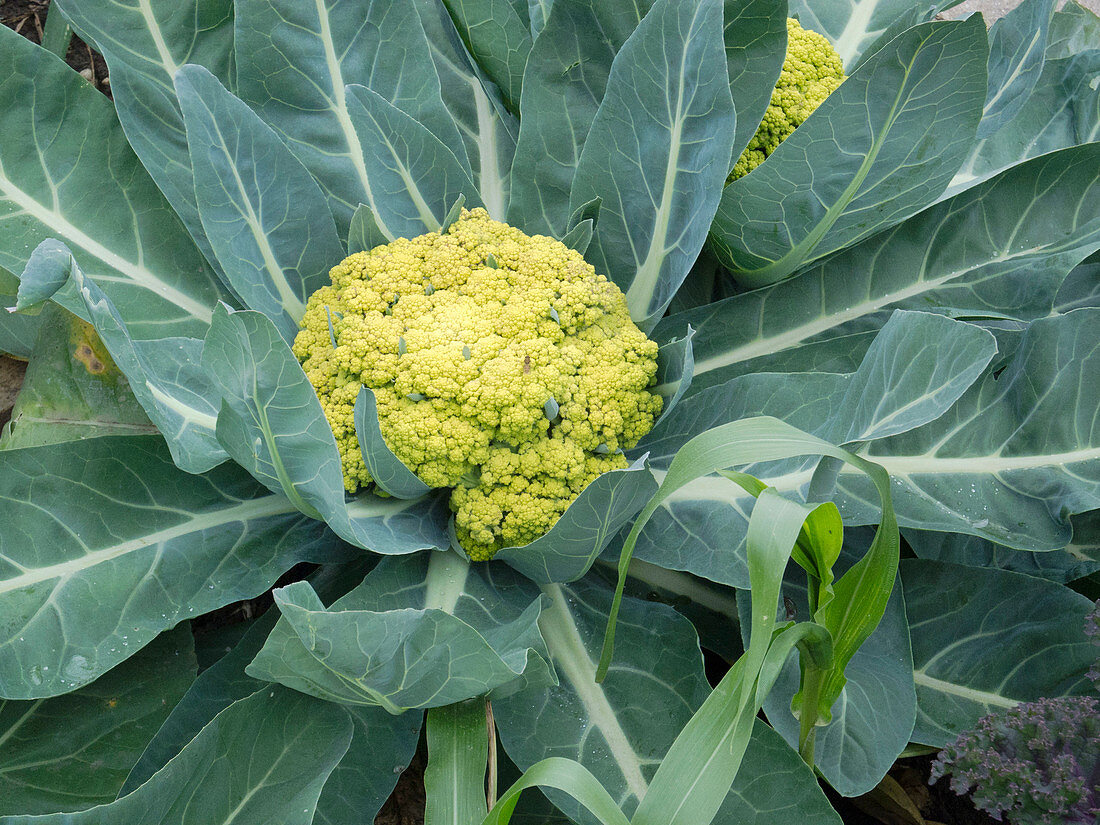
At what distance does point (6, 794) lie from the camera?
1.13m

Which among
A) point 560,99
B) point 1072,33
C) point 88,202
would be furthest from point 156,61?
point 1072,33

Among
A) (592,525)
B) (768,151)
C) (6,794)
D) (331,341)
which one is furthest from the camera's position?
(768,151)

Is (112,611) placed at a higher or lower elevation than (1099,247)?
lower

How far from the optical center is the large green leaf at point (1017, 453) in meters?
1.17

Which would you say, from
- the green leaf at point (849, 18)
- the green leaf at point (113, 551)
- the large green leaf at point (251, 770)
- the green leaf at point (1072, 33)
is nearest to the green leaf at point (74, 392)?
the green leaf at point (113, 551)

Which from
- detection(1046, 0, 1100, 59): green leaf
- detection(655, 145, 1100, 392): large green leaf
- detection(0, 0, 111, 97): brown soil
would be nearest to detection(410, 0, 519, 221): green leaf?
detection(655, 145, 1100, 392): large green leaf

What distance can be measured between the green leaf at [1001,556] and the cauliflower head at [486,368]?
527 mm

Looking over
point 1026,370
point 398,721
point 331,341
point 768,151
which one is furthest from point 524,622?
point 768,151

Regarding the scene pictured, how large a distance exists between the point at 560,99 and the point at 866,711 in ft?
3.42

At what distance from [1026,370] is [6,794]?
1555 millimetres

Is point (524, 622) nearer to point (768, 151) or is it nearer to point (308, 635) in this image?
point (308, 635)

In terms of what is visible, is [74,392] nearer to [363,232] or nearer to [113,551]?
[113,551]

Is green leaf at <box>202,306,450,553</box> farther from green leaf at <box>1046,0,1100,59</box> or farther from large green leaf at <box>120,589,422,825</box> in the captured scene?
green leaf at <box>1046,0,1100,59</box>

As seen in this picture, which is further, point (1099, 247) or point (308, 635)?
point (1099, 247)
